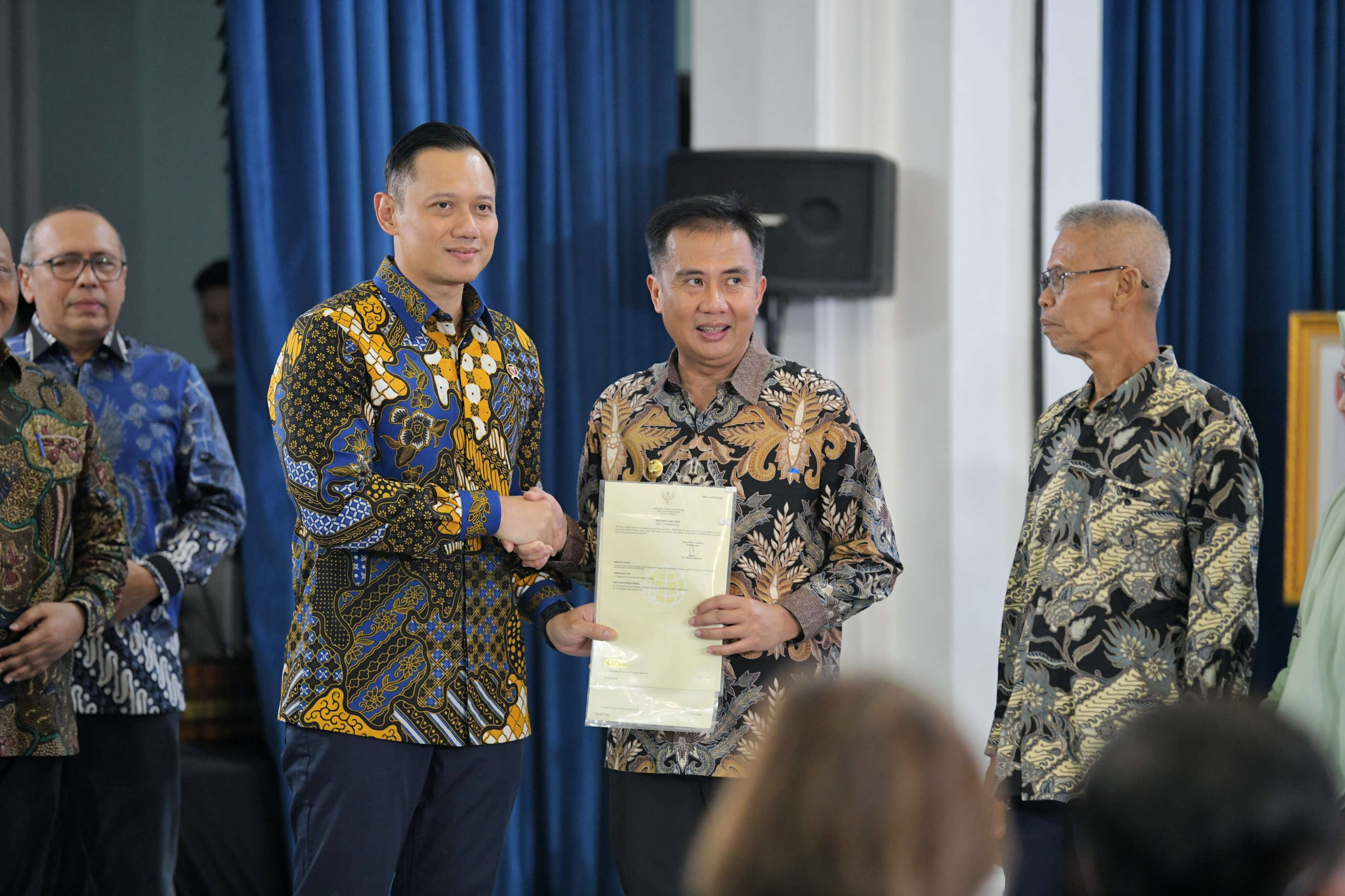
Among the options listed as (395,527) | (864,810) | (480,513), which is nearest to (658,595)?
(480,513)

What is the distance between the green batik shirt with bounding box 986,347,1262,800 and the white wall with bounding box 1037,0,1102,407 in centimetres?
149

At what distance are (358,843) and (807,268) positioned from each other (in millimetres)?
2225

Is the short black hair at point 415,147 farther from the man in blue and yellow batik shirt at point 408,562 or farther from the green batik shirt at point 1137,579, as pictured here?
the green batik shirt at point 1137,579

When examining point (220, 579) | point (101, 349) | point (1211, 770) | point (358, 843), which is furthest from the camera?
point (220, 579)

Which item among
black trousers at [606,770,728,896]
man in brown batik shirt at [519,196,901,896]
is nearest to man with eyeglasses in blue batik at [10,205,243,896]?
man in brown batik shirt at [519,196,901,896]

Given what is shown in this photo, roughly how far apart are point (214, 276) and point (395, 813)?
7.58ft

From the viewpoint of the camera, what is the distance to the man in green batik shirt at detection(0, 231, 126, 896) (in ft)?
7.41

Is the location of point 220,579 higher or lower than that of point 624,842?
higher

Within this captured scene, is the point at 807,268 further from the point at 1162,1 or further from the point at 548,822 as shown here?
the point at 548,822

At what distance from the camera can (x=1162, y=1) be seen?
13.1ft

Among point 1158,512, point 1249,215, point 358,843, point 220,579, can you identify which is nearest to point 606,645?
point 358,843

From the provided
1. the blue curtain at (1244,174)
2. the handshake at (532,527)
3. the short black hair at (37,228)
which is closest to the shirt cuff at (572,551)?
the handshake at (532,527)

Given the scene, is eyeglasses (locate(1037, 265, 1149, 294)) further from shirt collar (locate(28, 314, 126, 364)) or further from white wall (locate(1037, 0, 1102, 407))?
shirt collar (locate(28, 314, 126, 364))

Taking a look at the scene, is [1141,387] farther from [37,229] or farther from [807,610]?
[37,229]
